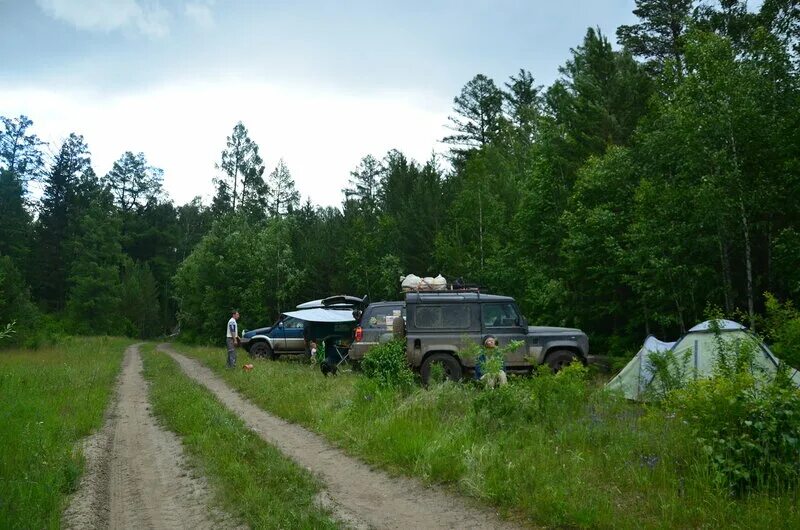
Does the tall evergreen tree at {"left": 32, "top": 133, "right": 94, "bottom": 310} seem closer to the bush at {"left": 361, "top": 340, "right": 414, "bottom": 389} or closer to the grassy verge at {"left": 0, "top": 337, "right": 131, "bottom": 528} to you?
Result: the grassy verge at {"left": 0, "top": 337, "right": 131, "bottom": 528}

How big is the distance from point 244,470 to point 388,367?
4.70m

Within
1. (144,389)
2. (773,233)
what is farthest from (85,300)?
(773,233)

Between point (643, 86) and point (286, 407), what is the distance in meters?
19.9

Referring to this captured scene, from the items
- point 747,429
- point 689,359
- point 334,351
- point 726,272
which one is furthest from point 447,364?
point 726,272

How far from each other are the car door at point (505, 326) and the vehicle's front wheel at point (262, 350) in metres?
11.4

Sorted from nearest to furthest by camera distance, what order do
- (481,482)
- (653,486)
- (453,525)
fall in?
1. (453,525)
2. (653,486)
3. (481,482)

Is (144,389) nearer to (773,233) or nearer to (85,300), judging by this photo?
(773,233)

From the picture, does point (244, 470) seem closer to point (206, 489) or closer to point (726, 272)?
point (206, 489)

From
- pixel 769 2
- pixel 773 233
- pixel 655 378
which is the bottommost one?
pixel 655 378

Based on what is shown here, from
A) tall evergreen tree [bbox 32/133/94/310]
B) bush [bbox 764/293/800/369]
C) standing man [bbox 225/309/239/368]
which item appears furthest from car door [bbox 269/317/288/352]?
tall evergreen tree [bbox 32/133/94/310]

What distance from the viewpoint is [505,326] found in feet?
43.4

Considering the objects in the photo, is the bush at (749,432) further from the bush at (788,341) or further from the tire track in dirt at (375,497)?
the bush at (788,341)

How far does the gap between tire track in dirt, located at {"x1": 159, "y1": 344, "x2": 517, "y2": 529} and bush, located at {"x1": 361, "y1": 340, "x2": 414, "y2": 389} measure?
224 cm

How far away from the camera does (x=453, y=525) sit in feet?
16.9
